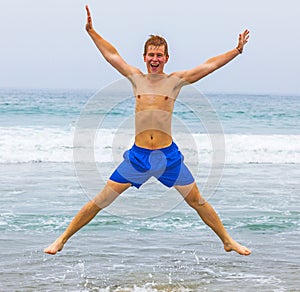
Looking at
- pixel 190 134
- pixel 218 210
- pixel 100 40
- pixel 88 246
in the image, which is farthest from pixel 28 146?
pixel 100 40

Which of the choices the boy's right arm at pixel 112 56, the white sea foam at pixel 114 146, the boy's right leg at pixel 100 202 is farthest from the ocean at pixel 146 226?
the boy's right leg at pixel 100 202

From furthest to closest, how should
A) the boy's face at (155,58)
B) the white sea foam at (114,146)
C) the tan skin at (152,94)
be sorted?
the white sea foam at (114,146)
the tan skin at (152,94)
the boy's face at (155,58)

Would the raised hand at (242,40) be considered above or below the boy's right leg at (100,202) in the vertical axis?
above

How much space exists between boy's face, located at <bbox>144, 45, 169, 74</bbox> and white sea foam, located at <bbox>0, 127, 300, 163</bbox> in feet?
41.4

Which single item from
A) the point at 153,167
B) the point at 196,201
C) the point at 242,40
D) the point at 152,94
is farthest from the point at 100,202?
the point at 242,40

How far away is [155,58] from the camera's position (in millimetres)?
5699

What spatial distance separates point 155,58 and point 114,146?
16.6m

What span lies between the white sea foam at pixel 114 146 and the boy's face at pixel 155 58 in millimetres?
12632

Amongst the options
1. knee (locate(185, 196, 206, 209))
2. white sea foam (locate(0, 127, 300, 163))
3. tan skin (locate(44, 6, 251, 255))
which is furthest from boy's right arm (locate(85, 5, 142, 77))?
white sea foam (locate(0, 127, 300, 163))

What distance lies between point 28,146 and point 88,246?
1266 centimetres

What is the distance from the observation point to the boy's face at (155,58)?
18.7ft

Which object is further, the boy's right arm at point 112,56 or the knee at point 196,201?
the knee at point 196,201

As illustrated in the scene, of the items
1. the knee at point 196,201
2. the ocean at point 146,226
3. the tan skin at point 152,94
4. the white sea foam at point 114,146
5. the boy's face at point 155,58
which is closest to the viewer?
the boy's face at point 155,58

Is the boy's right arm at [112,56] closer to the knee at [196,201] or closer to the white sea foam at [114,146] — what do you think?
the knee at [196,201]
